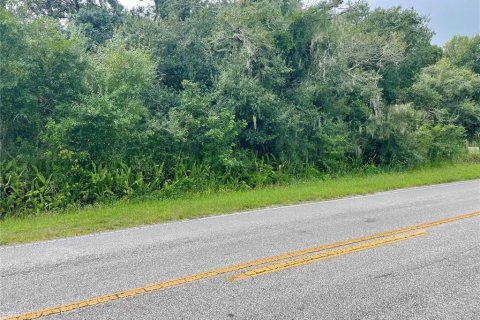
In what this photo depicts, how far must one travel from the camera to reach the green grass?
22.3 feet

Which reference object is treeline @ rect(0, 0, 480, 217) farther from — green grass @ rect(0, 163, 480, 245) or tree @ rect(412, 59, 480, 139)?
green grass @ rect(0, 163, 480, 245)

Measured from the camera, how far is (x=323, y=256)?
5016mm

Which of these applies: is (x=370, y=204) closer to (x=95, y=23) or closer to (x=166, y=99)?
(x=166, y=99)

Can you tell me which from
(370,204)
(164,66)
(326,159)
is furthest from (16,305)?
(326,159)

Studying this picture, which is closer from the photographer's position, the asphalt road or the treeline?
the asphalt road

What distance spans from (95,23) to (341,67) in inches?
496

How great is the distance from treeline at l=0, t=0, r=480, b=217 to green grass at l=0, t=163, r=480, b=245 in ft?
3.25

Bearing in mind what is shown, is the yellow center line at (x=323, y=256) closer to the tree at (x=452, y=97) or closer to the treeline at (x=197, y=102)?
the treeline at (x=197, y=102)

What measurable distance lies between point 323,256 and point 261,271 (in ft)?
3.38

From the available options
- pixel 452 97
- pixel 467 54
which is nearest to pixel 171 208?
pixel 452 97

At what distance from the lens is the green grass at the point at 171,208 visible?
680cm

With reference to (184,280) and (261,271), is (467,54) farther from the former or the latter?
(184,280)

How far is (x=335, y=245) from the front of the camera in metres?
5.51

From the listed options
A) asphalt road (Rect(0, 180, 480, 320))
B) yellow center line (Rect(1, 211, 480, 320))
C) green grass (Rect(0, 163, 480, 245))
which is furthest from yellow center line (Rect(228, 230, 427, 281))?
green grass (Rect(0, 163, 480, 245))
